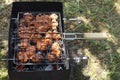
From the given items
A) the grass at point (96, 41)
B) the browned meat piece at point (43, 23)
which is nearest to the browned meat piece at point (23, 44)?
the browned meat piece at point (43, 23)

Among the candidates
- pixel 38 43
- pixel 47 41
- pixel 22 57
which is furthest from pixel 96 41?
pixel 22 57

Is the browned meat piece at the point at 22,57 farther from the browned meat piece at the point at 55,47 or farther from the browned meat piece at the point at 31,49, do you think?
the browned meat piece at the point at 55,47

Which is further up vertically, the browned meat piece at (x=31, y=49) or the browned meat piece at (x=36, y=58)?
the browned meat piece at (x=31, y=49)

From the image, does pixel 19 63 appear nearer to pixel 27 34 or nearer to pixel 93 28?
pixel 27 34

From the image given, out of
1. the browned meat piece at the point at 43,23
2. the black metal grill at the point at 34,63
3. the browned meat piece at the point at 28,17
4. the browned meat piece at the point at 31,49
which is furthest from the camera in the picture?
the browned meat piece at the point at 28,17

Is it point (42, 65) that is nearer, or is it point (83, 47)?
point (42, 65)

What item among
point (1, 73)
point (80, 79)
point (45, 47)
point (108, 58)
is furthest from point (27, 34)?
point (108, 58)

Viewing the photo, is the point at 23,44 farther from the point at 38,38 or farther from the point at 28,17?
the point at 28,17
